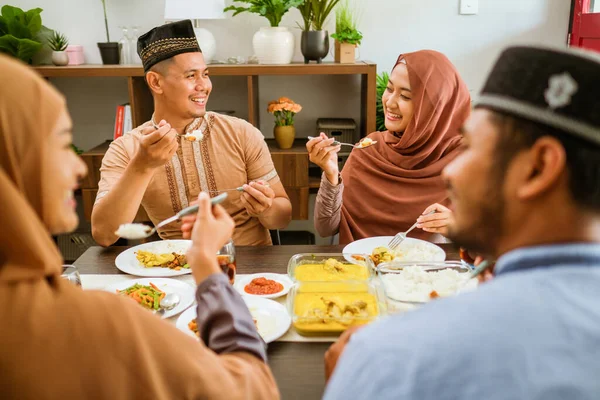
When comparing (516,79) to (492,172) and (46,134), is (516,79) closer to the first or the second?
(492,172)

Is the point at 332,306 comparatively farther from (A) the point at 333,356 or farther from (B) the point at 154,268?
(B) the point at 154,268

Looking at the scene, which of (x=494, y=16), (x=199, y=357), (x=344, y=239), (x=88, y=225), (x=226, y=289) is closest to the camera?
(x=199, y=357)

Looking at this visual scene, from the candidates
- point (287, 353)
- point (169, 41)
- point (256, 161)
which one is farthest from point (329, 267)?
point (169, 41)

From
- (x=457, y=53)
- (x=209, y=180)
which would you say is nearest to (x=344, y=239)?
(x=209, y=180)

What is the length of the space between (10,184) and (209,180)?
1.66 meters

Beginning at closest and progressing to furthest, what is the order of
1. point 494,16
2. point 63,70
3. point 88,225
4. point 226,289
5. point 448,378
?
point 448,378, point 226,289, point 63,70, point 494,16, point 88,225

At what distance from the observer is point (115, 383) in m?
0.81

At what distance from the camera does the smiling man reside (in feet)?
2.15

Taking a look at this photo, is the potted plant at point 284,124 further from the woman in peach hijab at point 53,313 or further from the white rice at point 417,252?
the woman in peach hijab at point 53,313

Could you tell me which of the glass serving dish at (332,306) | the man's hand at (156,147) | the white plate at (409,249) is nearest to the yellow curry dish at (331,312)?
Answer: the glass serving dish at (332,306)

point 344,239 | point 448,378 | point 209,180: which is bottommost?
point 344,239

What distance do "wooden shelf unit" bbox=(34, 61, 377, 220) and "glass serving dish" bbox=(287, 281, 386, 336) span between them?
6.35 feet

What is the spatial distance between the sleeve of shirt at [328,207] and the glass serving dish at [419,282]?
2.36 ft

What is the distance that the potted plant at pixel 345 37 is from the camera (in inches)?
129
